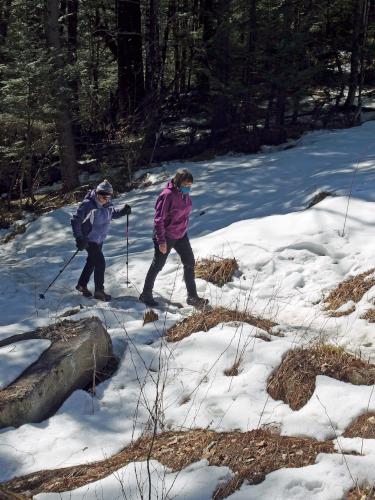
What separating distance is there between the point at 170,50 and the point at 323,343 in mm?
21611

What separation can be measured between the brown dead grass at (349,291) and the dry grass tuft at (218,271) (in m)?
1.67

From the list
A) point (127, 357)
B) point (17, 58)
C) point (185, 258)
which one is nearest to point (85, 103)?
point (17, 58)

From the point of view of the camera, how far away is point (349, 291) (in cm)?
720

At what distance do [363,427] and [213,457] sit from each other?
3.76ft

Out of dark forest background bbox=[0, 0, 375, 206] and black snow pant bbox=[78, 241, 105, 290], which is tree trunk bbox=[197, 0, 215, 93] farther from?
black snow pant bbox=[78, 241, 105, 290]

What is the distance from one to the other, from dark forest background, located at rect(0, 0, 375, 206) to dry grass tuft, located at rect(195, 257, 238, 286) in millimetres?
9272

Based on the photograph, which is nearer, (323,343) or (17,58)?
(323,343)

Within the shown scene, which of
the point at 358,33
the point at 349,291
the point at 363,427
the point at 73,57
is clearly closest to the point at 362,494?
the point at 363,427

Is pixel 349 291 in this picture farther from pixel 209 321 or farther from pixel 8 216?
pixel 8 216

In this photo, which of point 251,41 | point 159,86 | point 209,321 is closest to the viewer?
point 209,321

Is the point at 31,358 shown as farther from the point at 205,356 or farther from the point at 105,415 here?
the point at 205,356

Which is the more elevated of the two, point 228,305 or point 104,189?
point 104,189

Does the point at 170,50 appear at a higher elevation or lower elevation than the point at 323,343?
higher

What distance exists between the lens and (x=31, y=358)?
549cm
